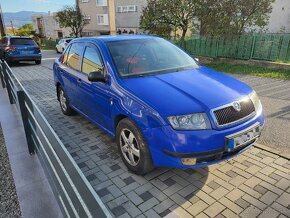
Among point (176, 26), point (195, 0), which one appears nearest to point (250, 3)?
point (195, 0)

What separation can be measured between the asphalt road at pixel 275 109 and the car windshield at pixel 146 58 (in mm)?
1848

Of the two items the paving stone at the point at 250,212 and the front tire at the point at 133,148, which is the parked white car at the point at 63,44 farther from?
the paving stone at the point at 250,212

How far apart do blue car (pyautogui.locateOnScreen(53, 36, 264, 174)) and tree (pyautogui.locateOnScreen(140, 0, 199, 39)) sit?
1061 centimetres

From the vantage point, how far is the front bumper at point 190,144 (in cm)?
257

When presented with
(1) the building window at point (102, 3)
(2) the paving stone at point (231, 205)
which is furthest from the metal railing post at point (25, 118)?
(1) the building window at point (102, 3)

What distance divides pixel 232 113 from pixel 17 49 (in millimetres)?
13619

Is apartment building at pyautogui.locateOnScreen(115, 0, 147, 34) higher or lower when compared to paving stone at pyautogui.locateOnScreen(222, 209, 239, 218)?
higher

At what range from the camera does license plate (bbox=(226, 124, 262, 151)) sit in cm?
268

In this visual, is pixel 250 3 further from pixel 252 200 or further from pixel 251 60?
pixel 252 200

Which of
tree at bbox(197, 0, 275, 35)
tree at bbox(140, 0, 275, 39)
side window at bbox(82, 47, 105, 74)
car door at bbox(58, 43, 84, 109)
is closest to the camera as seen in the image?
side window at bbox(82, 47, 105, 74)

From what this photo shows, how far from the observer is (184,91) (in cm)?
293

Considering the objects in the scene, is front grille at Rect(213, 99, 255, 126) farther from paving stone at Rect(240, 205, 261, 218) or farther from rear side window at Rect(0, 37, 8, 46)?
rear side window at Rect(0, 37, 8, 46)

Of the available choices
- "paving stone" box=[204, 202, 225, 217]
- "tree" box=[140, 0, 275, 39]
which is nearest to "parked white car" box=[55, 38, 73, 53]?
"tree" box=[140, 0, 275, 39]

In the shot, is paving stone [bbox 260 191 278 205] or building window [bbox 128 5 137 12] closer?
paving stone [bbox 260 191 278 205]
